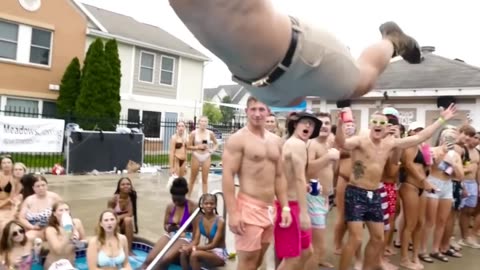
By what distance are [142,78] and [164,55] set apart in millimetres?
1492

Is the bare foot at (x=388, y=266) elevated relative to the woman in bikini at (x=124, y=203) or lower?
lower

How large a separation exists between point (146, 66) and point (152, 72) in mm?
378

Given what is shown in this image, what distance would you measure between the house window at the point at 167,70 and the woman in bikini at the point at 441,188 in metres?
15.1

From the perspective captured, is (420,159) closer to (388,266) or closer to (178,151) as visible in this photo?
(388,266)

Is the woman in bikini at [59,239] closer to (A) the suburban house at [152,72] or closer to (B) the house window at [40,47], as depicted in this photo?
(A) the suburban house at [152,72]

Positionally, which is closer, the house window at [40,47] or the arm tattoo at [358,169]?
the arm tattoo at [358,169]

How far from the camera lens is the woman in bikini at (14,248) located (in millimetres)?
3941

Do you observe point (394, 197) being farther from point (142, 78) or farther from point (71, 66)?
point (142, 78)

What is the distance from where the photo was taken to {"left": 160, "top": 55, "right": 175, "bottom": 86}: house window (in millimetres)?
19188

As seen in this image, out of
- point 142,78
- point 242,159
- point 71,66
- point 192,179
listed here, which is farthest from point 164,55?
point 242,159

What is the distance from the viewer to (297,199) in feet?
12.8

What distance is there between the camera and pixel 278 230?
3758 mm

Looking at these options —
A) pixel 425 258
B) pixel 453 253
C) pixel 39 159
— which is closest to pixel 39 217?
pixel 425 258

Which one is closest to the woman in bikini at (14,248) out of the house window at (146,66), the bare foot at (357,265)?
the bare foot at (357,265)
